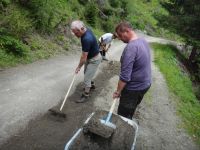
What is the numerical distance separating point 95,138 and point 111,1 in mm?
26187

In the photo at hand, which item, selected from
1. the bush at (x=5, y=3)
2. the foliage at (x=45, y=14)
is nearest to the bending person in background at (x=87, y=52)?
the bush at (x=5, y=3)

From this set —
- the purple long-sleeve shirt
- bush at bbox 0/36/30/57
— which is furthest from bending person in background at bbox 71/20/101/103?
bush at bbox 0/36/30/57

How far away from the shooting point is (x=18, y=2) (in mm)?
15406

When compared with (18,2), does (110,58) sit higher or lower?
lower

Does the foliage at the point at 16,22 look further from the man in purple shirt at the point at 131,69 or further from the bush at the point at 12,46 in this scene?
the man in purple shirt at the point at 131,69

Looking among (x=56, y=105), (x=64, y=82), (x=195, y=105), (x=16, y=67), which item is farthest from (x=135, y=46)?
(x=195, y=105)

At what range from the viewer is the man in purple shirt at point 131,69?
5629 mm

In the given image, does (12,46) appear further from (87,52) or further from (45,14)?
(87,52)

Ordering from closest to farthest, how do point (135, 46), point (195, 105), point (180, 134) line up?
point (135, 46)
point (180, 134)
point (195, 105)

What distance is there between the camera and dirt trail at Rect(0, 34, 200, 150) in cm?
657

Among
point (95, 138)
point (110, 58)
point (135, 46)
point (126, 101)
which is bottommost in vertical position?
point (110, 58)

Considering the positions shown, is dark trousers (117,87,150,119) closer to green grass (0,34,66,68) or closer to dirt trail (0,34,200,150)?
dirt trail (0,34,200,150)

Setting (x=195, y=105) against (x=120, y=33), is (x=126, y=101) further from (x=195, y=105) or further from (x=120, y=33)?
(x=195, y=105)

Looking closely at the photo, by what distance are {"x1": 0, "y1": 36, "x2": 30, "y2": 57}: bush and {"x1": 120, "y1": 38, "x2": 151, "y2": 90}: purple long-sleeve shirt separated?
7.43 metres
